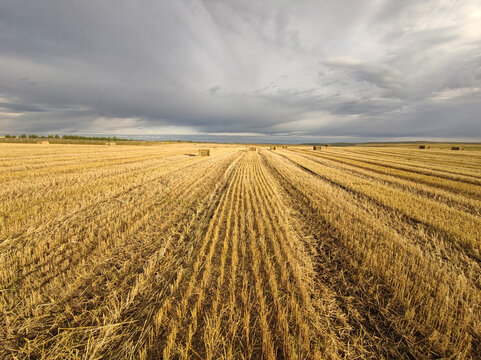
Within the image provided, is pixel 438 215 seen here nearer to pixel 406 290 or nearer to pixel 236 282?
pixel 406 290

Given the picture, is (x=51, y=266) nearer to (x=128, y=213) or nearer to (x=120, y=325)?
(x=120, y=325)

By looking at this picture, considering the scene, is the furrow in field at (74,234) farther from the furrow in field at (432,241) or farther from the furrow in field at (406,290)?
the furrow in field at (432,241)

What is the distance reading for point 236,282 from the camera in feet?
11.8

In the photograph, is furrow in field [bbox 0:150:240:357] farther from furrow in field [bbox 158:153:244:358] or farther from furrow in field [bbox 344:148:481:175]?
furrow in field [bbox 344:148:481:175]

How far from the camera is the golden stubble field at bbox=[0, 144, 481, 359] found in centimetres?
251

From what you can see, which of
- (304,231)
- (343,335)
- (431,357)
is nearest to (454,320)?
(431,357)

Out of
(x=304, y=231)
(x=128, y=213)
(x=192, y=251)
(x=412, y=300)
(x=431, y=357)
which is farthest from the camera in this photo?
(x=128, y=213)

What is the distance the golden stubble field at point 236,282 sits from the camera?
251 centimetres

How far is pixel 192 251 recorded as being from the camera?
15.1 feet

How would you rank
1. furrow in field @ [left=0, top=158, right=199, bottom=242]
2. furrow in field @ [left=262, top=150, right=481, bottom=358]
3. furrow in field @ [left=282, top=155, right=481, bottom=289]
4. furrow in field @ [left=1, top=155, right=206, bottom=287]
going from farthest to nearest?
furrow in field @ [left=0, top=158, right=199, bottom=242] → furrow in field @ [left=282, top=155, right=481, bottom=289] → furrow in field @ [left=1, top=155, right=206, bottom=287] → furrow in field @ [left=262, top=150, right=481, bottom=358]

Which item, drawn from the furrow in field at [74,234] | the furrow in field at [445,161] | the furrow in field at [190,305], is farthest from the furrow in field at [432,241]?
the furrow in field at [445,161]

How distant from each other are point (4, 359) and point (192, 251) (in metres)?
2.88

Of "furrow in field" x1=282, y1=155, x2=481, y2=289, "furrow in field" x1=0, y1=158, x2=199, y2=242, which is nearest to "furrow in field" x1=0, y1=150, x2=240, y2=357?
"furrow in field" x1=0, y1=158, x2=199, y2=242

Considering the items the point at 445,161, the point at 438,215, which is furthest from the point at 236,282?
the point at 445,161
